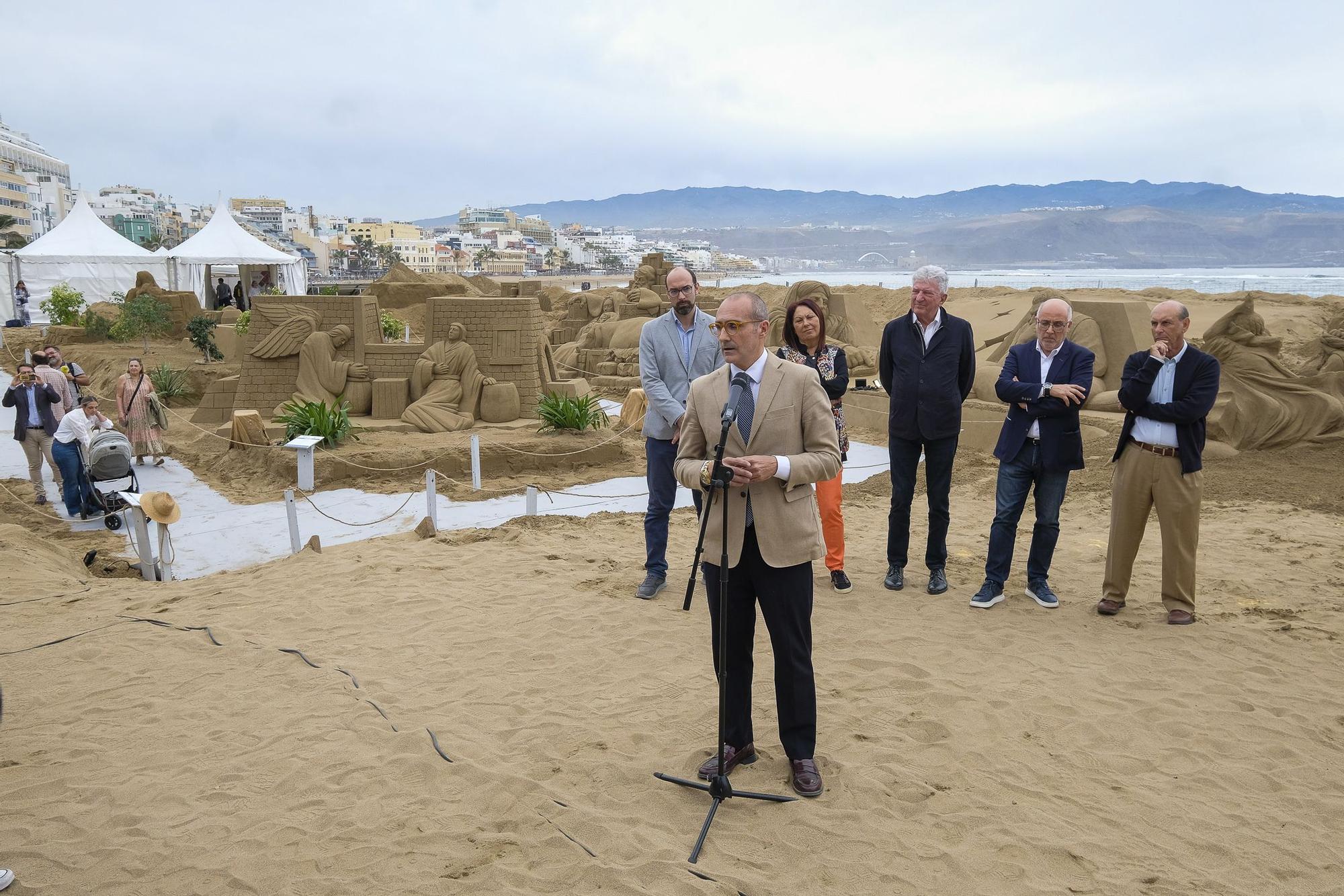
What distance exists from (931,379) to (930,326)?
308mm

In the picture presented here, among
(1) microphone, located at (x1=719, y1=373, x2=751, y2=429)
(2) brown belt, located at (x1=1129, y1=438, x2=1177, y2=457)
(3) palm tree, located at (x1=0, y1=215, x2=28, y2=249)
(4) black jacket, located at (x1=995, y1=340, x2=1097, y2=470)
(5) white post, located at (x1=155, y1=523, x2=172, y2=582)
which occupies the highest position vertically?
(3) palm tree, located at (x1=0, y1=215, x2=28, y2=249)

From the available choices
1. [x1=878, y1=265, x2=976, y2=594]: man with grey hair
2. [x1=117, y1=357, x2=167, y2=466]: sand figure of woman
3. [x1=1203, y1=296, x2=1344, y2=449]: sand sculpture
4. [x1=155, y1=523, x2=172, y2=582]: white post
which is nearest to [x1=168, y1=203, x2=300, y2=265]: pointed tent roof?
[x1=117, y1=357, x2=167, y2=466]: sand figure of woman

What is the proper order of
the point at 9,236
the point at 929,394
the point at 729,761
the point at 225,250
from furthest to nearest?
the point at 9,236 → the point at 225,250 → the point at 929,394 → the point at 729,761

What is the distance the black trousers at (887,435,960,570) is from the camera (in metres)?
5.12

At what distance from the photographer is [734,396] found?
9.82 ft

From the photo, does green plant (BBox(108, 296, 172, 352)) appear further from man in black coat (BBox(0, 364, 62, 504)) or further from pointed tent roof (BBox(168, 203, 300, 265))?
man in black coat (BBox(0, 364, 62, 504))

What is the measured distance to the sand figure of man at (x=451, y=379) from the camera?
12.1 metres

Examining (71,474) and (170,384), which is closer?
(71,474)

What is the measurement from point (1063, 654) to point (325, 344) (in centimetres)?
1081

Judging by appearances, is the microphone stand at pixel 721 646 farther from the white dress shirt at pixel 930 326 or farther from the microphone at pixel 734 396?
the white dress shirt at pixel 930 326

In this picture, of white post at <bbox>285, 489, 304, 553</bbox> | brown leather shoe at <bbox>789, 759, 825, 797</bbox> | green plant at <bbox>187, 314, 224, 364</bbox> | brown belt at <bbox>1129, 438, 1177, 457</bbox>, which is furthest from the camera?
green plant at <bbox>187, 314, 224, 364</bbox>

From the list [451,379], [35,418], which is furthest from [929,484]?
[35,418]

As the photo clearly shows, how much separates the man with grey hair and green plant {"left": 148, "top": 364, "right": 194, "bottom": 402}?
1386cm

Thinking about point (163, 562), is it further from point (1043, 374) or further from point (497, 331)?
point (497, 331)
